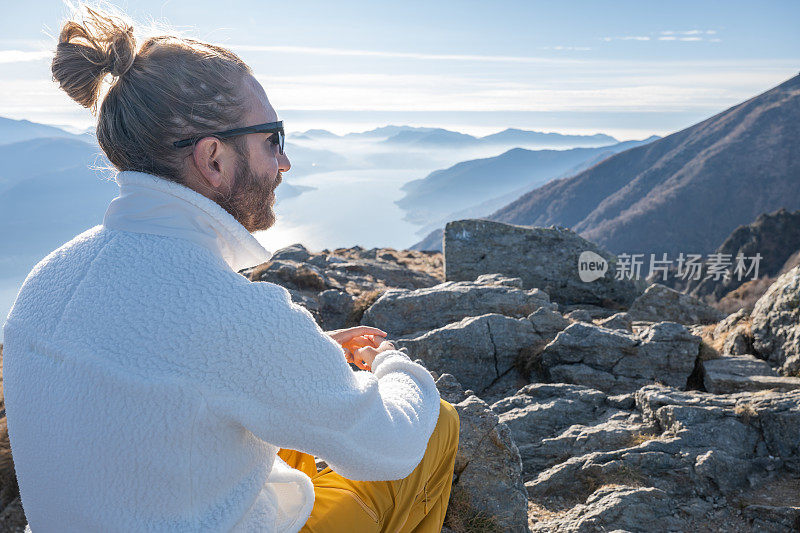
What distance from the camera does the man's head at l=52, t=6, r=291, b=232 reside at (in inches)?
87.6

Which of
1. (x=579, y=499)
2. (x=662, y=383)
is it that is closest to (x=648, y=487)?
(x=579, y=499)

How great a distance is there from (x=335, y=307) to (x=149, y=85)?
8654mm

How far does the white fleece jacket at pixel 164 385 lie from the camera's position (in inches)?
69.4

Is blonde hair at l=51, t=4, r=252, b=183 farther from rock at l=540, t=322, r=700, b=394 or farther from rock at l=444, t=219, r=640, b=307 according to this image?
rock at l=444, t=219, r=640, b=307

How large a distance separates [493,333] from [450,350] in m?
0.73

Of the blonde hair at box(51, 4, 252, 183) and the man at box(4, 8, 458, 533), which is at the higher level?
the blonde hair at box(51, 4, 252, 183)

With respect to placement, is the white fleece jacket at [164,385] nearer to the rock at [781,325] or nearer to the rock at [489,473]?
the rock at [489,473]

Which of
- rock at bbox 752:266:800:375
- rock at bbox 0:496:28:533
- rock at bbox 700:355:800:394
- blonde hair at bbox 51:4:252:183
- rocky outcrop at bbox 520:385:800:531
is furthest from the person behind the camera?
rock at bbox 752:266:800:375

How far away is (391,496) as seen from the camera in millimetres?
2730

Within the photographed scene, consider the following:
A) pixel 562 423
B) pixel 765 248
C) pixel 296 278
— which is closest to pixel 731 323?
pixel 562 423

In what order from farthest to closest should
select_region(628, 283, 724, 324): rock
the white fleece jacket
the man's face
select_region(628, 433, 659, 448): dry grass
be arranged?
select_region(628, 283, 724, 324): rock, select_region(628, 433, 659, 448): dry grass, the man's face, the white fleece jacket

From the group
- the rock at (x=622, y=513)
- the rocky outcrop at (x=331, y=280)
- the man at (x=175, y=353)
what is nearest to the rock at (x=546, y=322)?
the rocky outcrop at (x=331, y=280)

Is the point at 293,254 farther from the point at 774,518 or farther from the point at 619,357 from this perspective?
the point at 774,518

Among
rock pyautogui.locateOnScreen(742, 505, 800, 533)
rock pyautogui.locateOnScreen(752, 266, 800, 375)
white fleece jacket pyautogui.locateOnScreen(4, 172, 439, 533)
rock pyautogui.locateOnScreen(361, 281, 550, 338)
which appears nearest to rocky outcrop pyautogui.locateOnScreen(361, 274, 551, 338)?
rock pyautogui.locateOnScreen(361, 281, 550, 338)
